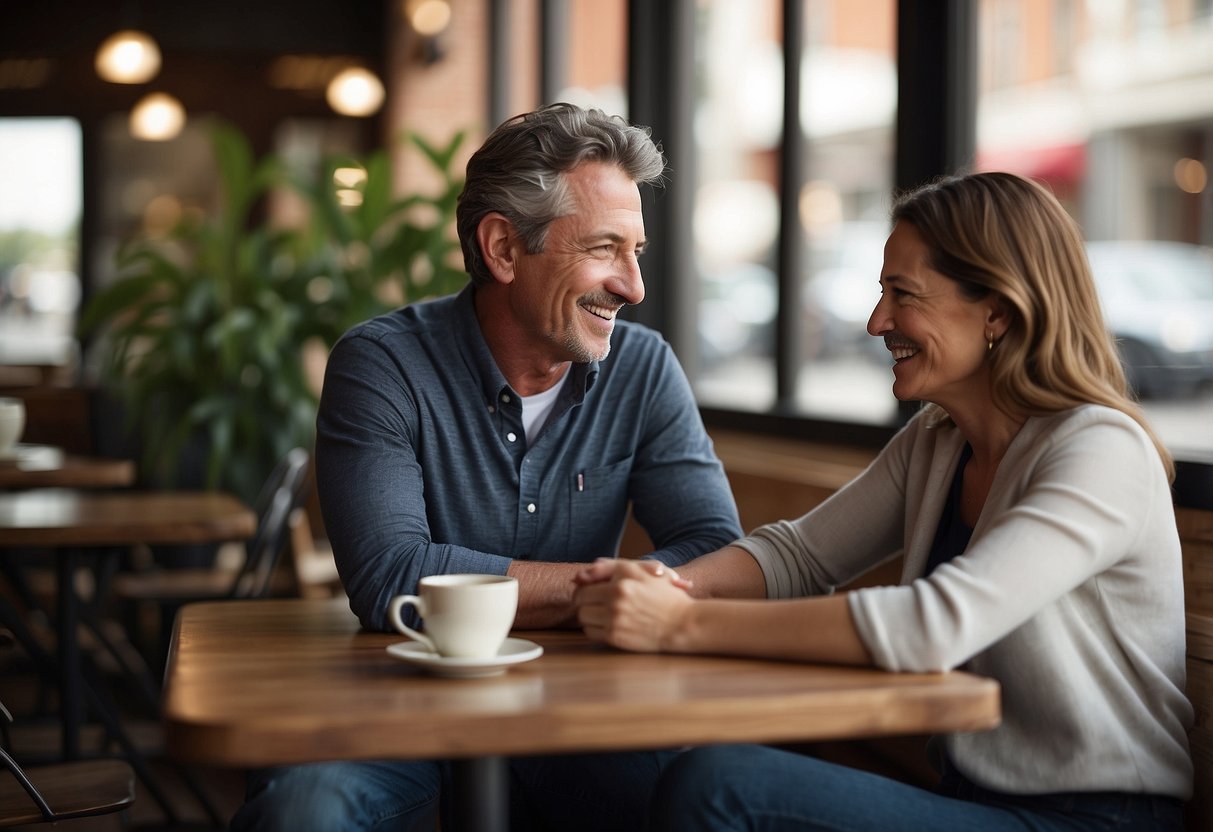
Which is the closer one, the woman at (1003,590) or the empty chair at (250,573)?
the woman at (1003,590)

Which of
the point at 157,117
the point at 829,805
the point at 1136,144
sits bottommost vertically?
the point at 829,805

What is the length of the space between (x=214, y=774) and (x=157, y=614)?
5.76 ft

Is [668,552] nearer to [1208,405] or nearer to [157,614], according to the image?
[1208,405]

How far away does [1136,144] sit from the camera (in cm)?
598

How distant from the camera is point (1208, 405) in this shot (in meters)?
3.54

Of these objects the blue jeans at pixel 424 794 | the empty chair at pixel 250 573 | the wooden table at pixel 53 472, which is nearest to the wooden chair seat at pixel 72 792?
the blue jeans at pixel 424 794

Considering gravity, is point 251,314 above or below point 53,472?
above

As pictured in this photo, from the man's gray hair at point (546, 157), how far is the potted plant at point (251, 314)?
2886 mm

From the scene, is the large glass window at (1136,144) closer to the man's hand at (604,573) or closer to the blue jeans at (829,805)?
the blue jeans at (829,805)

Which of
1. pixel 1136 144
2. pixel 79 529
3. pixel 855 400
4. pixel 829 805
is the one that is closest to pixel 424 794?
pixel 829 805

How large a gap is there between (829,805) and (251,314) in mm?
3982

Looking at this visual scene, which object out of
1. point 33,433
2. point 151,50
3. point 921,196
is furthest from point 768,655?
point 151,50

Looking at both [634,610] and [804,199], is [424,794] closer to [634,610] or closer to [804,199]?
[634,610]

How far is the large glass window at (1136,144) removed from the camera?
3.83 metres
